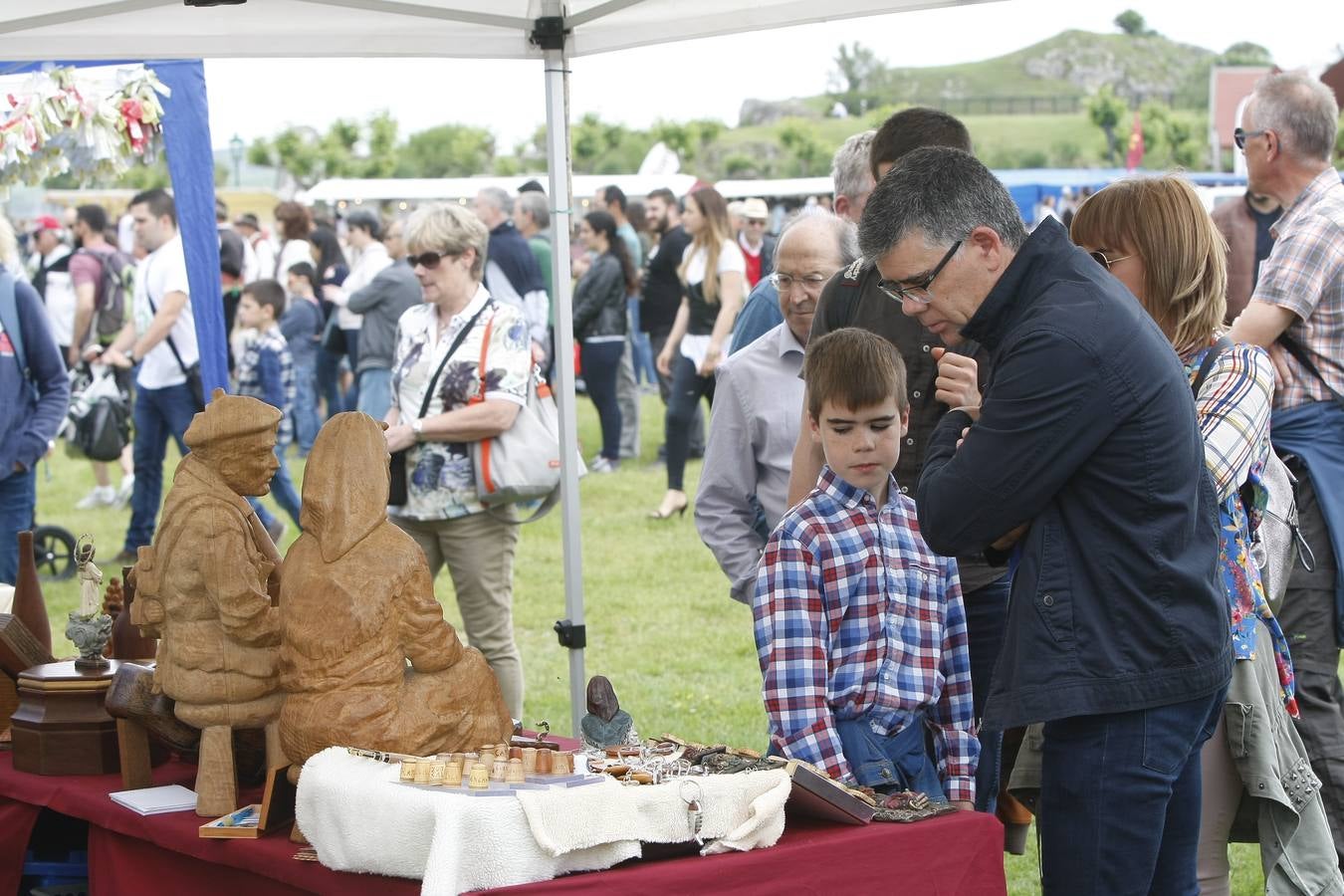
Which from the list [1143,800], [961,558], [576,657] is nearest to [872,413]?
[961,558]

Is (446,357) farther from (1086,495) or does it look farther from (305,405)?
(305,405)

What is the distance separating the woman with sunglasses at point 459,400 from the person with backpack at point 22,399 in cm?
164

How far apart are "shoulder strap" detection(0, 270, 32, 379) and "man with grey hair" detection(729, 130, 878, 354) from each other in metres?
2.77

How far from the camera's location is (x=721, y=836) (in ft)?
7.14

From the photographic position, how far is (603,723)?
2.43m

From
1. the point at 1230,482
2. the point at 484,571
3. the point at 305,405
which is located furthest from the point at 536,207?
the point at 1230,482

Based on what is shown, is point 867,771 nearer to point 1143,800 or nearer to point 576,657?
point 1143,800

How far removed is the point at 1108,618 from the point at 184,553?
1519mm

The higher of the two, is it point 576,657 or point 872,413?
point 872,413

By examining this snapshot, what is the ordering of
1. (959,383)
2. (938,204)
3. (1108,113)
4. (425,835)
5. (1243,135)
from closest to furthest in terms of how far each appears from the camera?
(425,835) → (938,204) → (959,383) → (1243,135) → (1108,113)

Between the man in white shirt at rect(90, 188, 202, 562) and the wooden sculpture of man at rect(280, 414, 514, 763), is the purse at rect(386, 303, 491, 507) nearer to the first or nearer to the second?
the wooden sculpture of man at rect(280, 414, 514, 763)

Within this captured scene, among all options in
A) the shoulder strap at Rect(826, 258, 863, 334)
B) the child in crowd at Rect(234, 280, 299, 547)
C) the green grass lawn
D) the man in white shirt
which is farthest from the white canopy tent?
the child in crowd at Rect(234, 280, 299, 547)

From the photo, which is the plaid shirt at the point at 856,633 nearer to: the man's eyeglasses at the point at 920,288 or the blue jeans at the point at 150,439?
the man's eyeglasses at the point at 920,288

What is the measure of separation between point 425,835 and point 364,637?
0.41 meters
